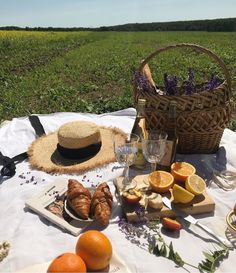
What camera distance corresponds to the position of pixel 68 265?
1.63 m

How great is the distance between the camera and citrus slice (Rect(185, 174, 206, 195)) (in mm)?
2346

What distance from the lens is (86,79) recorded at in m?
11.2

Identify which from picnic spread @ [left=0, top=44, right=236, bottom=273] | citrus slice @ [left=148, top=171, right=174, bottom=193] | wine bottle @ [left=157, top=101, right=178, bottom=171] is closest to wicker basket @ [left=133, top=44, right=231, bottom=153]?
picnic spread @ [left=0, top=44, right=236, bottom=273]

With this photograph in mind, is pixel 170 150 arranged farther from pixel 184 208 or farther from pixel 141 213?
pixel 141 213

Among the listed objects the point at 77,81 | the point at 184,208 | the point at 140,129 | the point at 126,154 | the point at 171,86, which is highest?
the point at 171,86

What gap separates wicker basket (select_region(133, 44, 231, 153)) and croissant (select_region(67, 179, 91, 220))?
41.3 inches

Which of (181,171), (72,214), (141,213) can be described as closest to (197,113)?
(181,171)

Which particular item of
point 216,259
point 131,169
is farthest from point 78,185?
point 216,259

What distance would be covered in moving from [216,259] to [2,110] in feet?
A: 20.4

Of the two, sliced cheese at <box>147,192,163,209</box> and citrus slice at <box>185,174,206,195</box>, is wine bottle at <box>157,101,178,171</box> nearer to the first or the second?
citrus slice at <box>185,174,206,195</box>

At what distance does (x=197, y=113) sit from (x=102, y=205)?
122 centimetres

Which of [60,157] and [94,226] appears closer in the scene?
[94,226]

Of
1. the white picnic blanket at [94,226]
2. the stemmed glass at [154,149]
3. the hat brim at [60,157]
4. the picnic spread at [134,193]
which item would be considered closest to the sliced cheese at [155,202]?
the picnic spread at [134,193]

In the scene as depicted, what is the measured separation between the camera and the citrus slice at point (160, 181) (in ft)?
7.86
